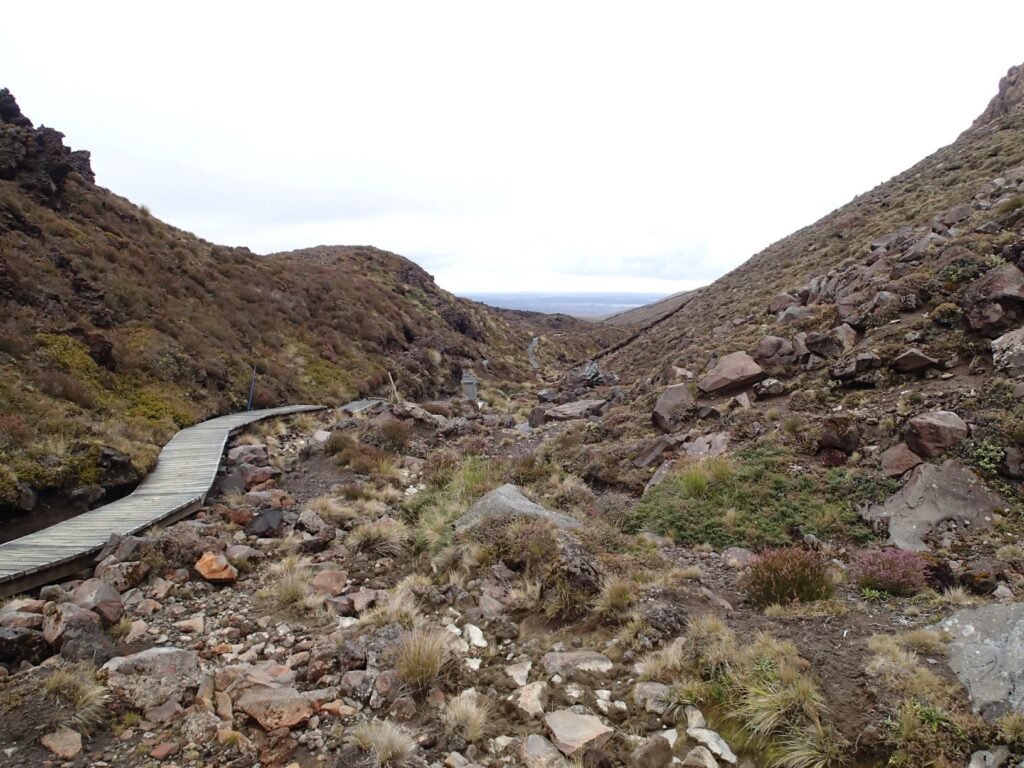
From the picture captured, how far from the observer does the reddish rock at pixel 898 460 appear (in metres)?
8.33

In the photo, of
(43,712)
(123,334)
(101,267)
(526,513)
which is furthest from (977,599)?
(101,267)

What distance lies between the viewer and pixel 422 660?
5.16 m

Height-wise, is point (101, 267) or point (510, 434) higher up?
point (101, 267)

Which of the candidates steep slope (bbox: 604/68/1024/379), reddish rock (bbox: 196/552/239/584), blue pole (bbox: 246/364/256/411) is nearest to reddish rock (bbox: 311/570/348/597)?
reddish rock (bbox: 196/552/239/584)

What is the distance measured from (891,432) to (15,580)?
13.2 metres

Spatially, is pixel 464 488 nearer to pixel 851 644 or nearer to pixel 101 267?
pixel 851 644

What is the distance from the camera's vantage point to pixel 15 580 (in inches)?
270

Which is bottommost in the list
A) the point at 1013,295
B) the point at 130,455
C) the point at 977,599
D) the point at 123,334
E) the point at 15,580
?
the point at 977,599

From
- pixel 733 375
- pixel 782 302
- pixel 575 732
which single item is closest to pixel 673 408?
pixel 733 375

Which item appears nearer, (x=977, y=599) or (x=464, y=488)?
(x=977, y=599)

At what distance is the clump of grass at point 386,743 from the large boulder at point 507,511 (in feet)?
13.6

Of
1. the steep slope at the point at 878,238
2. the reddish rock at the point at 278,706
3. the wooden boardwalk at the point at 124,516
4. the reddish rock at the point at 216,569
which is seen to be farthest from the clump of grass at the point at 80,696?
the steep slope at the point at 878,238

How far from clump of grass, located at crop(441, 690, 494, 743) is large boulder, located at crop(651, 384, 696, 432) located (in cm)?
938

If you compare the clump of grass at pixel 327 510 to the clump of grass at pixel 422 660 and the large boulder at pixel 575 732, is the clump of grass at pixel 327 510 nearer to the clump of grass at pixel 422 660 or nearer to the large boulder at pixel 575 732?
the clump of grass at pixel 422 660
